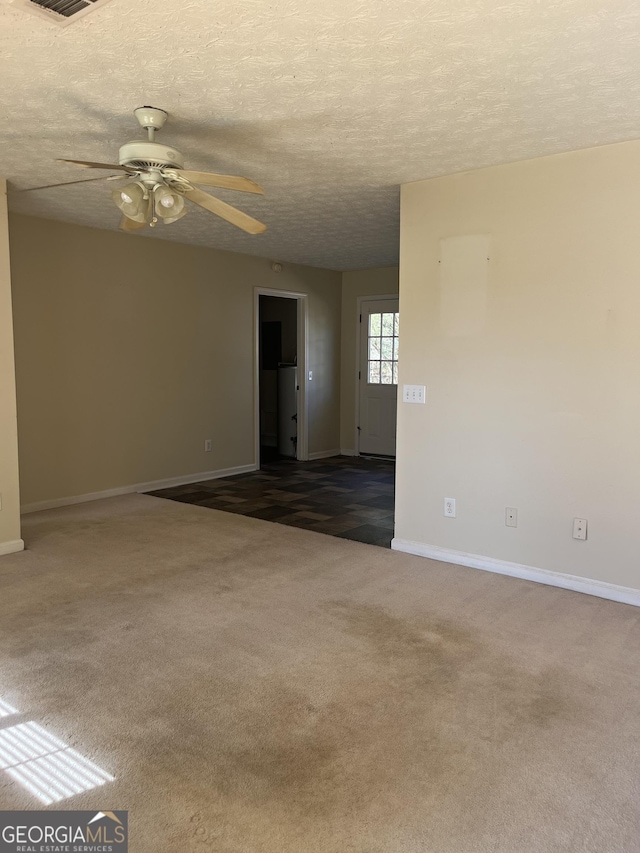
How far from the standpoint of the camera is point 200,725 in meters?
2.22

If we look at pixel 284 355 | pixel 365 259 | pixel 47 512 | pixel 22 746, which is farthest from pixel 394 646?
pixel 284 355

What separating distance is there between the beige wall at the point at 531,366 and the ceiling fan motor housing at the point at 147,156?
5.81 ft

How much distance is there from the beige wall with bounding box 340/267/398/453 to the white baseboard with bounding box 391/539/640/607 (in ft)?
13.5

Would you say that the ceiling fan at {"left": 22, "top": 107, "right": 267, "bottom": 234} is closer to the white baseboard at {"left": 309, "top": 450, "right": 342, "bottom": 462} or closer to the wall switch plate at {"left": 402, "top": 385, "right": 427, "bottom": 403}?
the wall switch plate at {"left": 402, "top": 385, "right": 427, "bottom": 403}

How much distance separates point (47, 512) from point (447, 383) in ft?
11.3

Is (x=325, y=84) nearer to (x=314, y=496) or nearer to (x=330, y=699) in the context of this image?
(x=330, y=699)

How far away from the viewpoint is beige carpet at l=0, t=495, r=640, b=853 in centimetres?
178

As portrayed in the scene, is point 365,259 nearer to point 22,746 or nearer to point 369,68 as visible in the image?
point 369,68

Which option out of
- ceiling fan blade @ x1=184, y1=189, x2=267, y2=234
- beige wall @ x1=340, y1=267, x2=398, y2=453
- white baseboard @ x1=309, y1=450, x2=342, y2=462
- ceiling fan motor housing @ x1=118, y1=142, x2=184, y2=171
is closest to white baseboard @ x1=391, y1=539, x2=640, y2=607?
ceiling fan blade @ x1=184, y1=189, x2=267, y2=234

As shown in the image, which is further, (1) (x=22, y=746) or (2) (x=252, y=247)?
(2) (x=252, y=247)

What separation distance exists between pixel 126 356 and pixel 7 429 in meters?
1.80

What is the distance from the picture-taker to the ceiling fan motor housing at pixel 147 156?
2.66 metres

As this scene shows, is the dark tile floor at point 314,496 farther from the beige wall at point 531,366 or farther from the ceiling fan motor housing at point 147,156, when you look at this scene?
the ceiling fan motor housing at point 147,156

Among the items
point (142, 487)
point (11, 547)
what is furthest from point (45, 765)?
point (142, 487)
